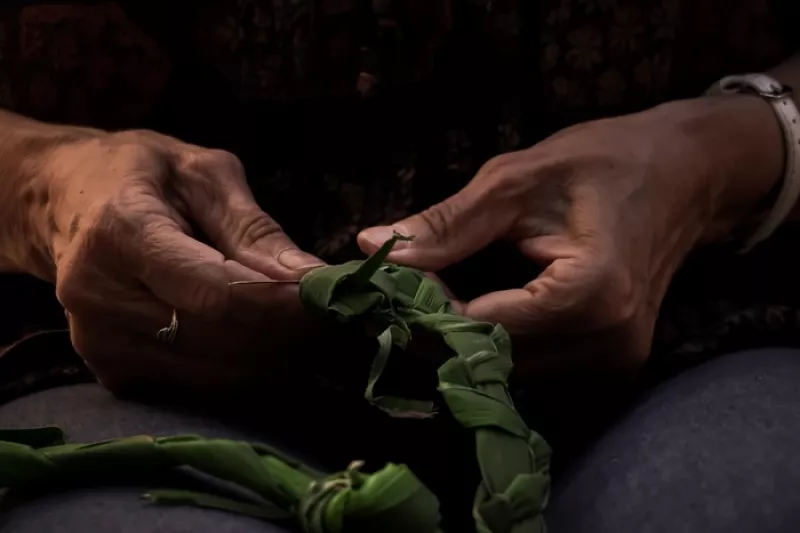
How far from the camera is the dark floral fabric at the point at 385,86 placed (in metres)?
0.70

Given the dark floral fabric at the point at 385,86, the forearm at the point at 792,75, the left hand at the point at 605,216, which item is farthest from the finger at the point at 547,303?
the forearm at the point at 792,75

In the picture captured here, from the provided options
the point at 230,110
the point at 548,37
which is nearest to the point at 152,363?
the point at 230,110

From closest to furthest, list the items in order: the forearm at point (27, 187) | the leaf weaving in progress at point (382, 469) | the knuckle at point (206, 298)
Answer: the leaf weaving in progress at point (382, 469), the knuckle at point (206, 298), the forearm at point (27, 187)

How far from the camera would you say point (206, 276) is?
1.89 feet

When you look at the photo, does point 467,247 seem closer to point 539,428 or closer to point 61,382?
point 539,428

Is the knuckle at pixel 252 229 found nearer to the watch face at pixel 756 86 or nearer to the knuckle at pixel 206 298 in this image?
the knuckle at pixel 206 298

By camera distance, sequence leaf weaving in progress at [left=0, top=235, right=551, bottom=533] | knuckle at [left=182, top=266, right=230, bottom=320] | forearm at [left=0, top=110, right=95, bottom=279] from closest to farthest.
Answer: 1. leaf weaving in progress at [left=0, top=235, right=551, bottom=533]
2. knuckle at [left=182, top=266, right=230, bottom=320]
3. forearm at [left=0, top=110, right=95, bottom=279]

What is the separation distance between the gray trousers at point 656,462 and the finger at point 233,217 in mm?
107

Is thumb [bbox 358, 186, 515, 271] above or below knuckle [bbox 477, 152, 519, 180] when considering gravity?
below

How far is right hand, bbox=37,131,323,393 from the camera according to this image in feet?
1.91

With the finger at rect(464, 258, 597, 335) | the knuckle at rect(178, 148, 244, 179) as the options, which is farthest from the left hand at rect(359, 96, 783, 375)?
the knuckle at rect(178, 148, 244, 179)

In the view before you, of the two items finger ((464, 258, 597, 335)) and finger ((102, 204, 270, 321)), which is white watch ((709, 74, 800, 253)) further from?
finger ((102, 204, 270, 321))

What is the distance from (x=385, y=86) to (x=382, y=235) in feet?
0.51

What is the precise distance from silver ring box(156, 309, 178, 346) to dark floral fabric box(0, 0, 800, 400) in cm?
13
